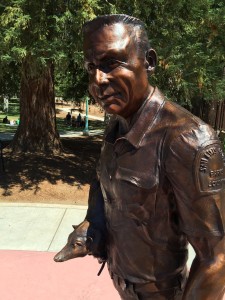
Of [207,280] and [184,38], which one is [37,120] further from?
[207,280]

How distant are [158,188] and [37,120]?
9.35 m

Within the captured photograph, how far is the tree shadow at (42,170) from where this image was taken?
28.4 ft

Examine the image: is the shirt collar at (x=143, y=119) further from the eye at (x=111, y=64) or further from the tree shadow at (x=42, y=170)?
the tree shadow at (x=42, y=170)

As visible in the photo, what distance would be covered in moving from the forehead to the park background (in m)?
5.35

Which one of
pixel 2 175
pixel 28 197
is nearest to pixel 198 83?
pixel 28 197

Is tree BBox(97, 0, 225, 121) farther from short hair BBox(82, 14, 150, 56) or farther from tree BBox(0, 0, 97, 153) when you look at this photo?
short hair BBox(82, 14, 150, 56)

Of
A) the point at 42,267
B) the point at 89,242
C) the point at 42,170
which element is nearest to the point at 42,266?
the point at 42,267

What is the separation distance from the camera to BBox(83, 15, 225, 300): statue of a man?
141 centimetres

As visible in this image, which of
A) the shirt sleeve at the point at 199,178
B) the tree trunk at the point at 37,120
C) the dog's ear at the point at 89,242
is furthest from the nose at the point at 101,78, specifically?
the tree trunk at the point at 37,120

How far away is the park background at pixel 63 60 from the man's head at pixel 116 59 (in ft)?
17.5

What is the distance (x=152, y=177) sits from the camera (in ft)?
4.90

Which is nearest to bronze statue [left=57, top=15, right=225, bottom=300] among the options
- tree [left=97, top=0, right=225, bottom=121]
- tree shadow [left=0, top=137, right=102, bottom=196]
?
tree [left=97, top=0, right=225, bottom=121]

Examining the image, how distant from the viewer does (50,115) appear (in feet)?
35.4

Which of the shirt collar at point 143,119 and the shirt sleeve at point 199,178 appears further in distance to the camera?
the shirt collar at point 143,119
